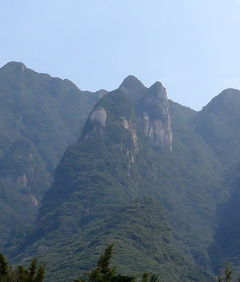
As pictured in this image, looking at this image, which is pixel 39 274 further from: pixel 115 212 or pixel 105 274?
pixel 115 212

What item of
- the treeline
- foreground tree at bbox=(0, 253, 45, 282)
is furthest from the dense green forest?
foreground tree at bbox=(0, 253, 45, 282)

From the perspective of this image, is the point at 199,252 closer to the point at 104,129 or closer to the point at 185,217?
the point at 185,217

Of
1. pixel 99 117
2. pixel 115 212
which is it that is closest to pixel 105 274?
pixel 115 212

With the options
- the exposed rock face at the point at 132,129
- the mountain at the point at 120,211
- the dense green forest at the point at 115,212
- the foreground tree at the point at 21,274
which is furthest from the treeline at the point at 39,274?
the exposed rock face at the point at 132,129

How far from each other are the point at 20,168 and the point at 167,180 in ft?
158

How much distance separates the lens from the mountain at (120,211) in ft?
357

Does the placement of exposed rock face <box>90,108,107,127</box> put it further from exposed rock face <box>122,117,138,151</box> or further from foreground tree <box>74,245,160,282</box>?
foreground tree <box>74,245,160,282</box>

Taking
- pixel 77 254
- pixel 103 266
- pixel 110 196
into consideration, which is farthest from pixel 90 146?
pixel 103 266

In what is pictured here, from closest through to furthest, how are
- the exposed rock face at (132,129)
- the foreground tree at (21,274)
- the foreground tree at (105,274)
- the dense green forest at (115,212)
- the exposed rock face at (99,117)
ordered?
the foreground tree at (21,274) < the foreground tree at (105,274) < the dense green forest at (115,212) < the exposed rock face at (99,117) < the exposed rock face at (132,129)

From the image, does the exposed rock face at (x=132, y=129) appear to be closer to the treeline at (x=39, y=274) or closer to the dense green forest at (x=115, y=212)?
the dense green forest at (x=115, y=212)

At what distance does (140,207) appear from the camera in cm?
13525

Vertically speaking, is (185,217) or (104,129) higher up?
(104,129)

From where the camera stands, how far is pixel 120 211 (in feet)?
429

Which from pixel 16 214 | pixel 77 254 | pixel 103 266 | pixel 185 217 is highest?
pixel 185 217
